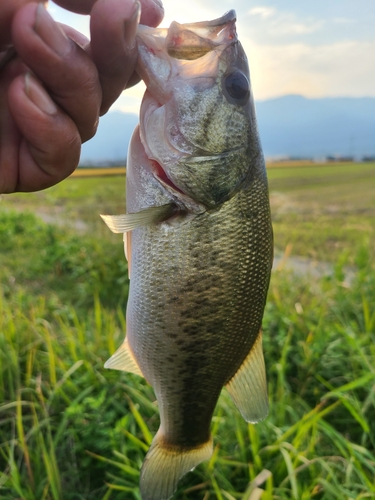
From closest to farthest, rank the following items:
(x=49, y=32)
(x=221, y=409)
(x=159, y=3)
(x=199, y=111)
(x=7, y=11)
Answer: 1. (x=49, y=32)
2. (x=7, y=11)
3. (x=199, y=111)
4. (x=159, y=3)
5. (x=221, y=409)

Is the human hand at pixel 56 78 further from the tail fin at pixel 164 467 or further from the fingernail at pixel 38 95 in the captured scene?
the tail fin at pixel 164 467

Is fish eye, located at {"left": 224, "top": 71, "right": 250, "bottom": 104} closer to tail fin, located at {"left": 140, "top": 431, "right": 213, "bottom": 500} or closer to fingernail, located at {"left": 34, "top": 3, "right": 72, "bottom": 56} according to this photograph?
fingernail, located at {"left": 34, "top": 3, "right": 72, "bottom": 56}

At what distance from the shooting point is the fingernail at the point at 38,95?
45.4 inches

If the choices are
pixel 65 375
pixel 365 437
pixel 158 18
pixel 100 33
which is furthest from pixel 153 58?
pixel 365 437

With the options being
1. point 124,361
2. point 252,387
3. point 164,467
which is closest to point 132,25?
point 124,361

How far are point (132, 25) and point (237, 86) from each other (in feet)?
1.23

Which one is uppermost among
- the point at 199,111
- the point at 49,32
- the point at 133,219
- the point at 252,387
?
the point at 49,32

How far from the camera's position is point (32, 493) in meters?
2.01

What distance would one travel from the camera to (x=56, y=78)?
114 centimetres

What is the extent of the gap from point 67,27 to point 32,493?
6.69 ft

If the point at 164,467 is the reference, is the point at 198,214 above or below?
above

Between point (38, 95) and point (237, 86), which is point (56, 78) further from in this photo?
point (237, 86)

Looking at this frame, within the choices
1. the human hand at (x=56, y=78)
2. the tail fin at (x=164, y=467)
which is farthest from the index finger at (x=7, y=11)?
the tail fin at (x=164, y=467)

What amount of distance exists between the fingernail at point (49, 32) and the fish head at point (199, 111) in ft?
0.70
